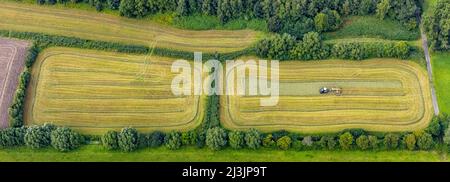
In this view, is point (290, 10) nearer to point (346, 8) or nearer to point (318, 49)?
point (318, 49)

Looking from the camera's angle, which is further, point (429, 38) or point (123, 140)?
point (429, 38)

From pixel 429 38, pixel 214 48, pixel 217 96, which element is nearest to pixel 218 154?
pixel 217 96

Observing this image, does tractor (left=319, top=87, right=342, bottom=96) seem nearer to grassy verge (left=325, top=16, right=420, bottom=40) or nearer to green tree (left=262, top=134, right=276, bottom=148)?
grassy verge (left=325, top=16, right=420, bottom=40)

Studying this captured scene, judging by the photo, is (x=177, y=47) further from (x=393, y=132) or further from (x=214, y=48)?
(x=393, y=132)

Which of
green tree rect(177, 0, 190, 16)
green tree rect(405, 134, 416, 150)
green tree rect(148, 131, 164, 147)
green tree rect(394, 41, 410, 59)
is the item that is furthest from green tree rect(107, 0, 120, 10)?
green tree rect(405, 134, 416, 150)

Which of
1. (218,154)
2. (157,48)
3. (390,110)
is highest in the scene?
(157,48)

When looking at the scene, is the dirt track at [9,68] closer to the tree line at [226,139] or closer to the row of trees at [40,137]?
the row of trees at [40,137]

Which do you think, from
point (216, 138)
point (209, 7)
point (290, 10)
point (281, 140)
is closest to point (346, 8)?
point (290, 10)
